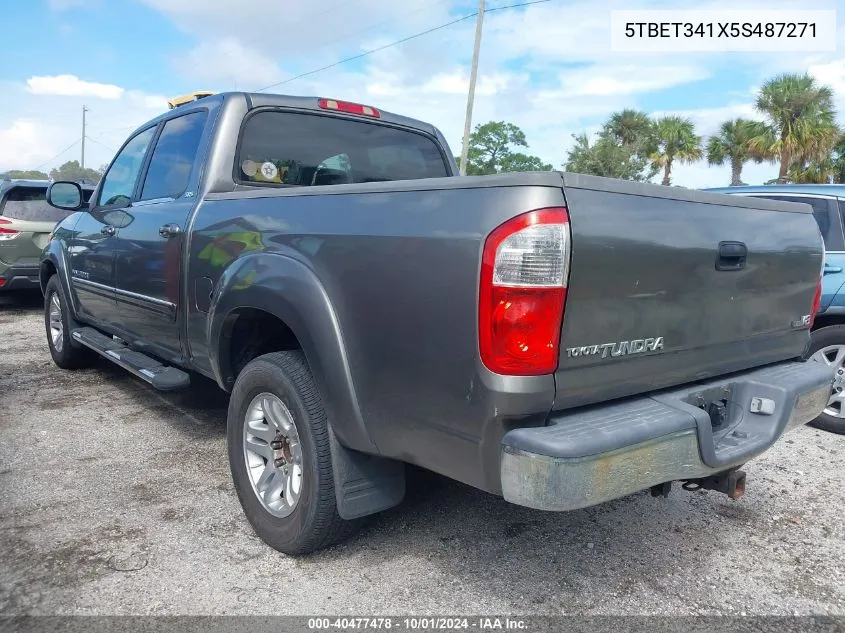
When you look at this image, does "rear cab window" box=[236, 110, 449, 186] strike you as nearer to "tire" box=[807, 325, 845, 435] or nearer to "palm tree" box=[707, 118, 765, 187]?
"tire" box=[807, 325, 845, 435]

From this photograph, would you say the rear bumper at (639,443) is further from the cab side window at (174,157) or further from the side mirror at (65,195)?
the side mirror at (65,195)

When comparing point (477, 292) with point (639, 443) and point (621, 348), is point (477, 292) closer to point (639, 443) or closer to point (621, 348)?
point (621, 348)

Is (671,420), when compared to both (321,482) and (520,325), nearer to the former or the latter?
(520,325)

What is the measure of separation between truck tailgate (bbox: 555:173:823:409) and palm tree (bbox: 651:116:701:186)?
32.5 meters

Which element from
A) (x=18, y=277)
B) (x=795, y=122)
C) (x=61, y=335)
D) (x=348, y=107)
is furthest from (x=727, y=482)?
(x=795, y=122)

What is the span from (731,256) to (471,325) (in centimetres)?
115

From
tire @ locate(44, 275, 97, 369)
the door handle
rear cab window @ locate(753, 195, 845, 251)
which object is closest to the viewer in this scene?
the door handle

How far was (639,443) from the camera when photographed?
2080mm

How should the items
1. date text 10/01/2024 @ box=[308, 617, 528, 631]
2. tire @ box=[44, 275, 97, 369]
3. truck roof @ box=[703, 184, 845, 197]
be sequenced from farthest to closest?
1. tire @ box=[44, 275, 97, 369]
2. truck roof @ box=[703, 184, 845, 197]
3. date text 10/01/2024 @ box=[308, 617, 528, 631]

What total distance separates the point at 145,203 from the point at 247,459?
6.28 ft

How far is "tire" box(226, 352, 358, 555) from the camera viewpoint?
2.59 metres

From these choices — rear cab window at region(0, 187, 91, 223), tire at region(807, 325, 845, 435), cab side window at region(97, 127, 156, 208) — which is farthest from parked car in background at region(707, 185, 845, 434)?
rear cab window at region(0, 187, 91, 223)

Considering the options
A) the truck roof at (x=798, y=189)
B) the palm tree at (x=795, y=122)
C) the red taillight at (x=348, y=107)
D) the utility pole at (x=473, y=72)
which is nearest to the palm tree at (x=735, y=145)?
the palm tree at (x=795, y=122)

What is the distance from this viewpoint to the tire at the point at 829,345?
4804 mm
